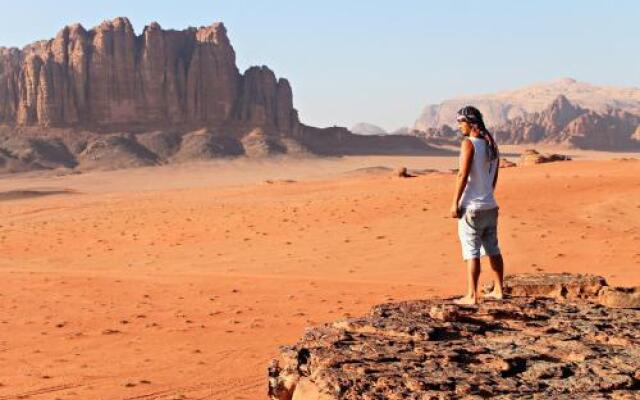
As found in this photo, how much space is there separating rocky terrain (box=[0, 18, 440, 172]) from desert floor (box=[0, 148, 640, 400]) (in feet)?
222

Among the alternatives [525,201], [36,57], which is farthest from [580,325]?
[36,57]

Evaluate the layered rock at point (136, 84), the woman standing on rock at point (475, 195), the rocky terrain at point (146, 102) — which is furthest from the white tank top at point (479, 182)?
the layered rock at point (136, 84)

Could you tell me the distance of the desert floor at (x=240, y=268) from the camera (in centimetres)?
798

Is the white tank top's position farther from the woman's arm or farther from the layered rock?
the layered rock

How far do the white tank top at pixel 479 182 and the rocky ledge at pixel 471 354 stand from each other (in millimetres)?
898

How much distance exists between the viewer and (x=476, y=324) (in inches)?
229

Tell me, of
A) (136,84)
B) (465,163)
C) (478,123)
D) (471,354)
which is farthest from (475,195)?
(136,84)

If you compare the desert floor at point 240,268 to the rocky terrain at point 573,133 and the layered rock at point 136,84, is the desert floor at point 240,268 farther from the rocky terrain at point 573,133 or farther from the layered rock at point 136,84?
the rocky terrain at point 573,133

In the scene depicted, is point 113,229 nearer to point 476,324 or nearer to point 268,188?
point 268,188

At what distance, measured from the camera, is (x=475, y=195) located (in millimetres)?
6742

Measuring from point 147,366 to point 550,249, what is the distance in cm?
1069

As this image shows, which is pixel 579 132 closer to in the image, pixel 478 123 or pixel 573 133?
pixel 573 133

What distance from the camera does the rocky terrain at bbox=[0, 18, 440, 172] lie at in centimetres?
9723

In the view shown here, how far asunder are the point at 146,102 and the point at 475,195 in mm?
102688
